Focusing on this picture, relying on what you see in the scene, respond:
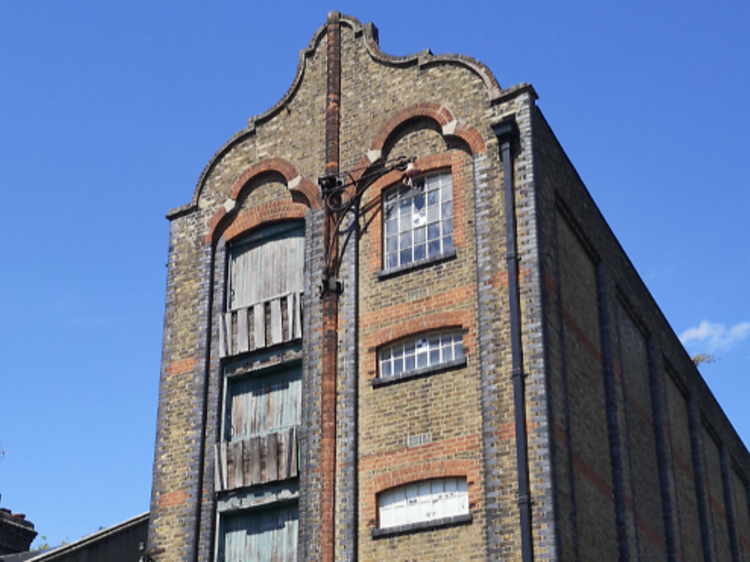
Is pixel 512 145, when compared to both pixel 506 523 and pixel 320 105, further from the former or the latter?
pixel 506 523

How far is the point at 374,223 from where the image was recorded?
22.1 metres

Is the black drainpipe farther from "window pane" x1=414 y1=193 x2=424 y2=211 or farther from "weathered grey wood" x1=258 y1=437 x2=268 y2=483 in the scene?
"weathered grey wood" x1=258 y1=437 x2=268 y2=483

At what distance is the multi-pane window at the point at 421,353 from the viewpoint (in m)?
20.3

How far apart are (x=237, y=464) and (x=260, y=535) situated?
5.00 ft

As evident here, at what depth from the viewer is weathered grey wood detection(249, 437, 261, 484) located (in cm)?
2136

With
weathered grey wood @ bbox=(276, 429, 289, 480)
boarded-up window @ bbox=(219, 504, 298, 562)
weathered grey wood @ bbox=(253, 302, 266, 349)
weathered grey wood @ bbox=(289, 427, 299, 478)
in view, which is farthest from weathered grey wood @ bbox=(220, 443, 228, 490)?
weathered grey wood @ bbox=(253, 302, 266, 349)

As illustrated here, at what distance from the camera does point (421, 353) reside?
67.6ft

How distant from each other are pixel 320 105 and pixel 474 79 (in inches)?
151

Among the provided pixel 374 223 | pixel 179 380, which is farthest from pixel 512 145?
pixel 179 380

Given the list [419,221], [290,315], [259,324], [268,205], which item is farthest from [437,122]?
[259,324]

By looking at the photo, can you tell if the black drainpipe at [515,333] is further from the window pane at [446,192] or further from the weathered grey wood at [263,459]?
the weathered grey wood at [263,459]

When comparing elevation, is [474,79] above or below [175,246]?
above

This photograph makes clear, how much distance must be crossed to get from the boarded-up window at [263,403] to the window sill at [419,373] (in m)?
2.06

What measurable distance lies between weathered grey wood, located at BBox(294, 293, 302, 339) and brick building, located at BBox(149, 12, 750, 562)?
0.16 ft
